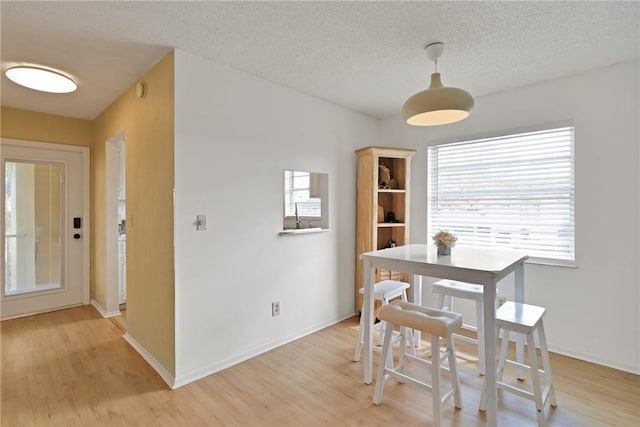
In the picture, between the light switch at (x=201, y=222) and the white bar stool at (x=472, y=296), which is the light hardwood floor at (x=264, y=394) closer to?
the white bar stool at (x=472, y=296)

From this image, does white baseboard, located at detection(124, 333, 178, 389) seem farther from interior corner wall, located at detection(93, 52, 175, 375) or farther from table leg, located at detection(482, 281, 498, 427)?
table leg, located at detection(482, 281, 498, 427)

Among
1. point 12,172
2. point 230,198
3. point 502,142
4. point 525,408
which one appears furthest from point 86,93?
point 525,408

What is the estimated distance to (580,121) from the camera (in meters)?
2.65

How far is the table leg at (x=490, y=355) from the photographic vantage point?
1.66 metres

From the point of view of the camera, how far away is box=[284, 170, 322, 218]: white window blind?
3010 mm

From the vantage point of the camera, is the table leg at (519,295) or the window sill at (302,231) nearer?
the table leg at (519,295)

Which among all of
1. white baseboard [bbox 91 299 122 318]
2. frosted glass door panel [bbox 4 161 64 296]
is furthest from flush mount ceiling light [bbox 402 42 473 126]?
frosted glass door panel [bbox 4 161 64 296]

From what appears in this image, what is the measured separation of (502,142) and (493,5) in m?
1.64

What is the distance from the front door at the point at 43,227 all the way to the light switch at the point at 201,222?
8.87ft

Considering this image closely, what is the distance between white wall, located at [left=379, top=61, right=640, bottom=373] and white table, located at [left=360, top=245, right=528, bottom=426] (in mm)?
788

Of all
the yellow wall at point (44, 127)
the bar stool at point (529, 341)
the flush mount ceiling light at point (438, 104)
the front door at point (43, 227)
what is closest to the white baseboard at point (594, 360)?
the bar stool at point (529, 341)

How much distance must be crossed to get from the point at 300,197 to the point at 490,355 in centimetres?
205

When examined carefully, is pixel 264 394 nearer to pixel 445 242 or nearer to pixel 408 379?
pixel 408 379

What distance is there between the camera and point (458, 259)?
205 cm
